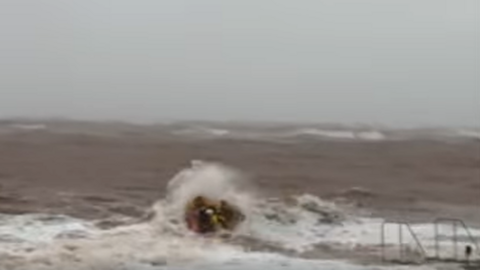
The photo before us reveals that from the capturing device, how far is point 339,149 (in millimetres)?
45312

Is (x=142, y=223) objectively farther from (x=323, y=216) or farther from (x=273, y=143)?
(x=273, y=143)

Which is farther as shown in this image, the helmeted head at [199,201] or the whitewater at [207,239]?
the helmeted head at [199,201]

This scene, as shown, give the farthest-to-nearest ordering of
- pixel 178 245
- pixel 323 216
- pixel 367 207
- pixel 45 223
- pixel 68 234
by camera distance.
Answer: pixel 367 207, pixel 323 216, pixel 45 223, pixel 68 234, pixel 178 245

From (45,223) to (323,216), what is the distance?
207 inches

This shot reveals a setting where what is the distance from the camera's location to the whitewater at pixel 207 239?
13594 millimetres

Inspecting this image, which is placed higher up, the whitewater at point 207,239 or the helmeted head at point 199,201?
the helmeted head at point 199,201

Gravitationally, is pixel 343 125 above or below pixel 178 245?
above

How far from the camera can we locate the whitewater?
13594 mm

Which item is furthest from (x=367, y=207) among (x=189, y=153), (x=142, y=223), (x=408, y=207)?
(x=189, y=153)

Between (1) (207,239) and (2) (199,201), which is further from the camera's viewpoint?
(2) (199,201)

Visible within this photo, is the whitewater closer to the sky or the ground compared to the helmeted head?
closer to the ground

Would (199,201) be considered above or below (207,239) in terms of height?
above

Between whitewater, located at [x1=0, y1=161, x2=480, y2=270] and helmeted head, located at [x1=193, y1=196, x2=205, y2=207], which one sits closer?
whitewater, located at [x1=0, y1=161, x2=480, y2=270]

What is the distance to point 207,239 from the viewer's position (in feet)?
52.2
